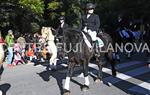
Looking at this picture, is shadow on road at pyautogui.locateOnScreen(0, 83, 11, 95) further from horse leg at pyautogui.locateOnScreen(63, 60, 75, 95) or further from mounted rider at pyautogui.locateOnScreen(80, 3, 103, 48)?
mounted rider at pyautogui.locateOnScreen(80, 3, 103, 48)

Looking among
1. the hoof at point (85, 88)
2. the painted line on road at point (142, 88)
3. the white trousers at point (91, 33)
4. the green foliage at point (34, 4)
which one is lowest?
the painted line on road at point (142, 88)

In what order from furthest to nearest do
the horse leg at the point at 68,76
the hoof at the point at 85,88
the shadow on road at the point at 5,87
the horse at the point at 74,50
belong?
the shadow on road at the point at 5,87
the hoof at the point at 85,88
the horse leg at the point at 68,76
the horse at the point at 74,50

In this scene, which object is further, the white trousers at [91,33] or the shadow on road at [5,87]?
the white trousers at [91,33]

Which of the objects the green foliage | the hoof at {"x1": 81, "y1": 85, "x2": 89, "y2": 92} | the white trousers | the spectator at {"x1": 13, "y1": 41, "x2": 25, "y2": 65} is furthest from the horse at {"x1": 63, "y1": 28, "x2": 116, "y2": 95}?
the green foliage

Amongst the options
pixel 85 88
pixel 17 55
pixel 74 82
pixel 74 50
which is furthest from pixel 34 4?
pixel 74 50

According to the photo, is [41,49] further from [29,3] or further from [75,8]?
[75,8]

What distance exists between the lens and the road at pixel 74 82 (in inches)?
495

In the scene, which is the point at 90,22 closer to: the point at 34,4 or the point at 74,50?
the point at 74,50

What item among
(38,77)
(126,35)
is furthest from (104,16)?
(38,77)

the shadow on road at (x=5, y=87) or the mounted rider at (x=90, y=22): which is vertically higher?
the mounted rider at (x=90, y=22)

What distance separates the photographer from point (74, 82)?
46.8ft

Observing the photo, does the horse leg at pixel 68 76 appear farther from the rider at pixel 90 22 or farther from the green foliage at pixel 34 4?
the green foliage at pixel 34 4

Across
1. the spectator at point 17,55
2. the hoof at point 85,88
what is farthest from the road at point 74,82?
the spectator at point 17,55

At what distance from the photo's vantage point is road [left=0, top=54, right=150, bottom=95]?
12.6 meters
